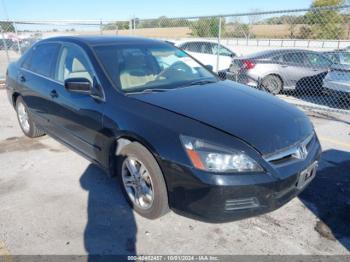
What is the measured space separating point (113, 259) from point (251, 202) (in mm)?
1195

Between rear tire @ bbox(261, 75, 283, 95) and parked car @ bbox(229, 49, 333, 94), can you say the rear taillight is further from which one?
rear tire @ bbox(261, 75, 283, 95)

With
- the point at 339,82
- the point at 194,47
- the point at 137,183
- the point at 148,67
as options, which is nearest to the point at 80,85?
the point at 148,67

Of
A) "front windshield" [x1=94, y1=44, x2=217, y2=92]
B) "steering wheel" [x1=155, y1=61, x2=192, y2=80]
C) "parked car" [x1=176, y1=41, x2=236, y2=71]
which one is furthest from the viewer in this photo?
"parked car" [x1=176, y1=41, x2=236, y2=71]

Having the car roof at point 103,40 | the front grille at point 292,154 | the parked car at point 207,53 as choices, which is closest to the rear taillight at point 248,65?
the parked car at point 207,53

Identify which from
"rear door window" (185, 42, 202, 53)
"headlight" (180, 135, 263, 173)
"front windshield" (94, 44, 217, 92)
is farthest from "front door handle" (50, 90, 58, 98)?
"rear door window" (185, 42, 202, 53)

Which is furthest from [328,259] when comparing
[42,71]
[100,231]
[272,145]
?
[42,71]

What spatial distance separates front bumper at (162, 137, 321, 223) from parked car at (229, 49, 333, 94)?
6.47 meters

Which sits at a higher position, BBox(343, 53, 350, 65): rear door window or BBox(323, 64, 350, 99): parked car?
BBox(343, 53, 350, 65): rear door window

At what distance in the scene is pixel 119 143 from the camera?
312 centimetres

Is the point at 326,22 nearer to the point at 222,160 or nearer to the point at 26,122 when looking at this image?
the point at 26,122

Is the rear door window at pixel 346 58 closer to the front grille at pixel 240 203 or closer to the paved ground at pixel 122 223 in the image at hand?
the paved ground at pixel 122 223

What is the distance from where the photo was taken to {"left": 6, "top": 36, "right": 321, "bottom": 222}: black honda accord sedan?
97.4 inches

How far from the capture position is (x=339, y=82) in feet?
24.1

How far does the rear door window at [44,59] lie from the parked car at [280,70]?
5.62 meters
